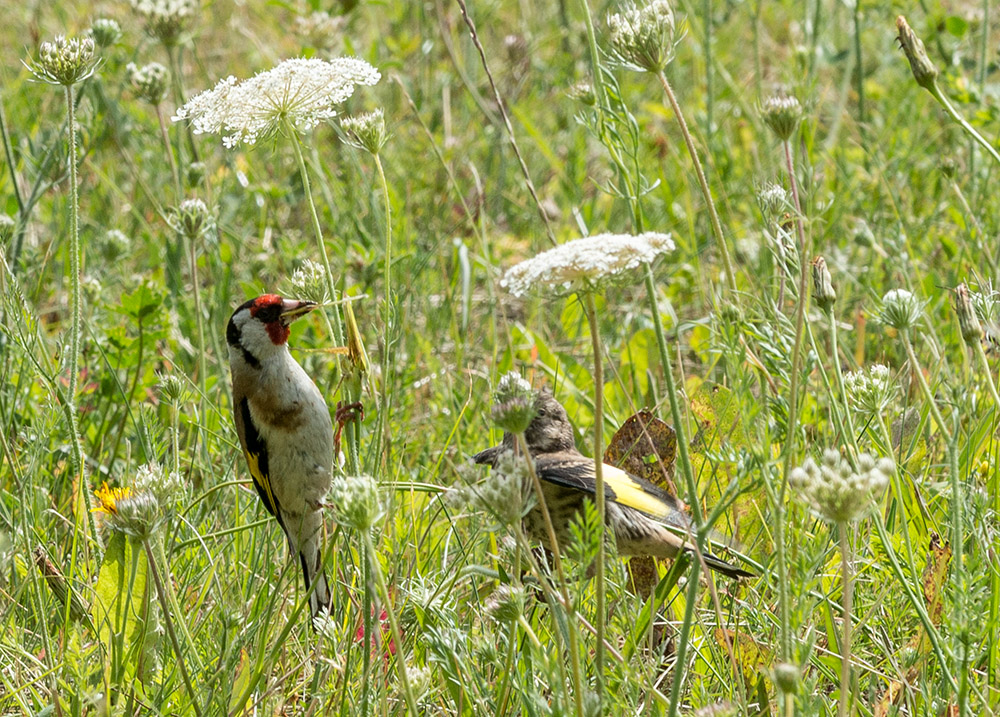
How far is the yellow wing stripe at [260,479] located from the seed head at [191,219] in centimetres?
70

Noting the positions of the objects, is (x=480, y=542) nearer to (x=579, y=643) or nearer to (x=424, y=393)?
(x=579, y=643)

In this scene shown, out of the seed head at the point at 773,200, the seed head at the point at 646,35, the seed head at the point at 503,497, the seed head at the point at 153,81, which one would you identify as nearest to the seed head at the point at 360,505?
the seed head at the point at 503,497

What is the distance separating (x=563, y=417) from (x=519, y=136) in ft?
11.9

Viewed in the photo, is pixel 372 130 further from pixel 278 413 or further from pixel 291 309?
pixel 278 413

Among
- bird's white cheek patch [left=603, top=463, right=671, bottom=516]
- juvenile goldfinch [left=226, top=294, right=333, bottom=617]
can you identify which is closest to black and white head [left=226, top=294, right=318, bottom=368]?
juvenile goldfinch [left=226, top=294, right=333, bottom=617]

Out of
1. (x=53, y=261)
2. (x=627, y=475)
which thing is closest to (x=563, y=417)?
(x=627, y=475)

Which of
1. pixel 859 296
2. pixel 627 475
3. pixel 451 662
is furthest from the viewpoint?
pixel 859 296

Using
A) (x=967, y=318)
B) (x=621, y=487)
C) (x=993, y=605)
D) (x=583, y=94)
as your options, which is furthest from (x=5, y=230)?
(x=993, y=605)

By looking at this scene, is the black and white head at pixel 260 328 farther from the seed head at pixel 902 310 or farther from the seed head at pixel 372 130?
the seed head at pixel 902 310

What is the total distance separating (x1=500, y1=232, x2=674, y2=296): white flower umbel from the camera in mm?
1755

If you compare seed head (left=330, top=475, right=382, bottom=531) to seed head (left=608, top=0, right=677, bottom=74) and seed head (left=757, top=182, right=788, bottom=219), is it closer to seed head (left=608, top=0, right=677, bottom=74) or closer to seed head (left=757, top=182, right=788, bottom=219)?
seed head (left=608, top=0, right=677, bottom=74)

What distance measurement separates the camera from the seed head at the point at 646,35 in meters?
2.17

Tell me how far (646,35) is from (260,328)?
1681 millimetres

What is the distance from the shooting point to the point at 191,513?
3.39 meters
